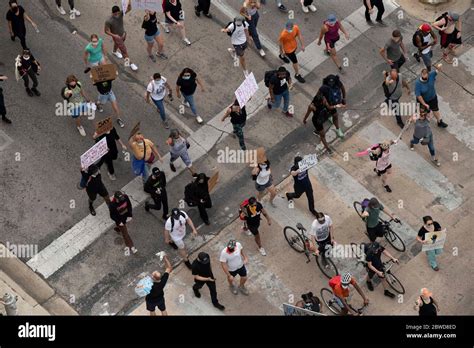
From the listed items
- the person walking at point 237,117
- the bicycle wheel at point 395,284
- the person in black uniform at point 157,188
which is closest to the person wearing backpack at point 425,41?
the person walking at point 237,117

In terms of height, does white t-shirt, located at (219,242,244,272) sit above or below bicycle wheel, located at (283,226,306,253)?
above

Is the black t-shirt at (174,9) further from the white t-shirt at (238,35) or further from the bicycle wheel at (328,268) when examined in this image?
the bicycle wheel at (328,268)

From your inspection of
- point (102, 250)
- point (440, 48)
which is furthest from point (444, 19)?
point (102, 250)

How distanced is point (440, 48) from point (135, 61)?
24.3ft

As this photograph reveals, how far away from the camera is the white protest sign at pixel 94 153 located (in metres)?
20.5

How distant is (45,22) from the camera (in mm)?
24984

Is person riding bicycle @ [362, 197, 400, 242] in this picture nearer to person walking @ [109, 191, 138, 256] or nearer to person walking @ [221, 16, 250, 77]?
person walking @ [109, 191, 138, 256]

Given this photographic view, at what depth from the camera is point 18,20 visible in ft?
77.2

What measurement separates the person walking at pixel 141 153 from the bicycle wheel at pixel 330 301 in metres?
4.44

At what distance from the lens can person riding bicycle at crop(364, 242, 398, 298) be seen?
1964cm

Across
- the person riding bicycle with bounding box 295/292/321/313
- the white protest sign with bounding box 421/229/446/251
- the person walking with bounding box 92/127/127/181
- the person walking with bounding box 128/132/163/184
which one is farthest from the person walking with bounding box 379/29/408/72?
the person riding bicycle with bounding box 295/292/321/313

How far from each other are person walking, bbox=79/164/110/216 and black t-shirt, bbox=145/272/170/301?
2.59 meters

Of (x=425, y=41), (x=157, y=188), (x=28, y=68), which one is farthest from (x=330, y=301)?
(x=28, y=68)
